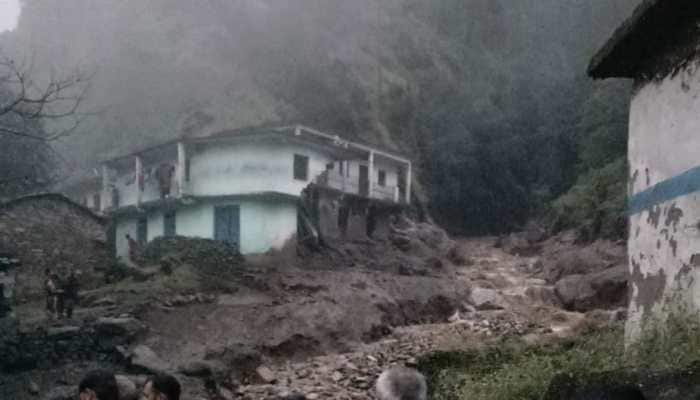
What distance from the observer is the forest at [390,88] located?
26953 millimetres

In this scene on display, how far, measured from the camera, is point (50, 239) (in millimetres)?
19031

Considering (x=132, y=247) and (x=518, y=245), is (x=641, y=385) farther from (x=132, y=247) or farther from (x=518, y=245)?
(x=518, y=245)

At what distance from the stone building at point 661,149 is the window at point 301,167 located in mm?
15521

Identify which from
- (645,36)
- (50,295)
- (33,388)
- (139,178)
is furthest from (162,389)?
(139,178)

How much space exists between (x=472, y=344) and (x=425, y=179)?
14.5 metres

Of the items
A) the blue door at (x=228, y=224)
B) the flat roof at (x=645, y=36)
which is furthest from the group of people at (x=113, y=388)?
the blue door at (x=228, y=224)

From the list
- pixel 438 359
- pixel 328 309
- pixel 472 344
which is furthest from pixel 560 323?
pixel 328 309

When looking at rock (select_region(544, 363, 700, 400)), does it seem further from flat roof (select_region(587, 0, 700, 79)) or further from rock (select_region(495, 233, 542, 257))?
rock (select_region(495, 233, 542, 257))

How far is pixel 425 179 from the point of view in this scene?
2875cm

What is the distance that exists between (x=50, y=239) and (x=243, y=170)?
18.6ft

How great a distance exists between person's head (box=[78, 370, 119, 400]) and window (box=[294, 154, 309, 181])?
17641 millimetres

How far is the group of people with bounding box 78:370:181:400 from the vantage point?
4203mm

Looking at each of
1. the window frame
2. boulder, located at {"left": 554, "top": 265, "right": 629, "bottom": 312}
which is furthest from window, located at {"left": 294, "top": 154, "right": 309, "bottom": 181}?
boulder, located at {"left": 554, "top": 265, "right": 629, "bottom": 312}

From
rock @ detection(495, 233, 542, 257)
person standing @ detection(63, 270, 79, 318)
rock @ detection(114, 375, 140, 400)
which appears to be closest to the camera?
rock @ detection(114, 375, 140, 400)
